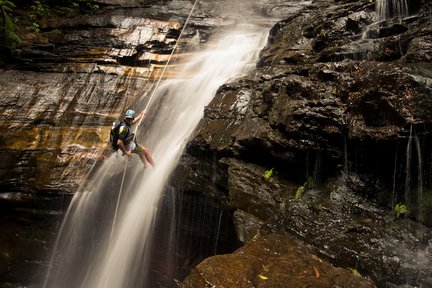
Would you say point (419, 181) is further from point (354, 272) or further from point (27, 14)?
point (27, 14)

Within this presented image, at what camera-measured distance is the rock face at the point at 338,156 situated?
4.62 m

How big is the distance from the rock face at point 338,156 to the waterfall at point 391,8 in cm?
86

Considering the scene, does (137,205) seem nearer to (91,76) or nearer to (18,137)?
(18,137)

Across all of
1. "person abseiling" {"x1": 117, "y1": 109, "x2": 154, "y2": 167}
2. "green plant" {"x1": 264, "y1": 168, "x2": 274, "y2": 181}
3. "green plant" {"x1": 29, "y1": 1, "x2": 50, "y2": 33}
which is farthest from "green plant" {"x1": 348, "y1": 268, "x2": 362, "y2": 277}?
"green plant" {"x1": 29, "y1": 1, "x2": 50, "y2": 33}

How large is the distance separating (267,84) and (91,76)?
7.24 meters

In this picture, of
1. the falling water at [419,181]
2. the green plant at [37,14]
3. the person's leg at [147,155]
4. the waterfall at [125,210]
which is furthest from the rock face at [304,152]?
the green plant at [37,14]

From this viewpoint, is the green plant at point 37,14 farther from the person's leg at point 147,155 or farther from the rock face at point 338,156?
the rock face at point 338,156

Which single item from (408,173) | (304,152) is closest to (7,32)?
(304,152)

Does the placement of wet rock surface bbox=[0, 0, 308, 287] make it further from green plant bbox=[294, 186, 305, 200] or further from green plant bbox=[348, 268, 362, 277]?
green plant bbox=[348, 268, 362, 277]

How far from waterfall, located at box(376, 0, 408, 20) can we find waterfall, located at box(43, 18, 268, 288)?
4.00 metres

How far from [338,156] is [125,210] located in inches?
192

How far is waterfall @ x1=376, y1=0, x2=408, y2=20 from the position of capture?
26.4 feet

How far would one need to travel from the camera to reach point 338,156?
212 inches

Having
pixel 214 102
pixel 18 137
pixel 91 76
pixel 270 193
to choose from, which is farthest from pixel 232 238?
pixel 91 76
